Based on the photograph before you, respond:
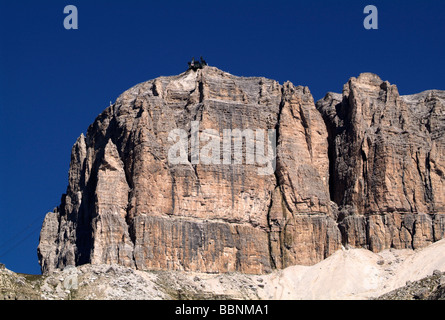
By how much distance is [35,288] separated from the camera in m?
199
